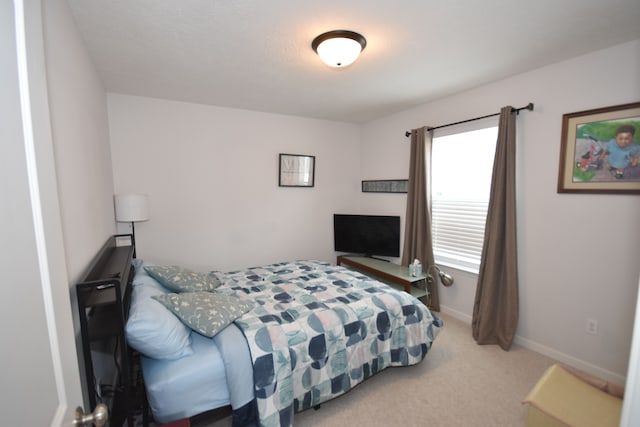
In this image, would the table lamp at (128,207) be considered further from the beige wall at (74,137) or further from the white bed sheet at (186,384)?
the white bed sheet at (186,384)

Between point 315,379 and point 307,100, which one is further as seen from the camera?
point 307,100

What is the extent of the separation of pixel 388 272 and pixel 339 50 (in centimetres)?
244

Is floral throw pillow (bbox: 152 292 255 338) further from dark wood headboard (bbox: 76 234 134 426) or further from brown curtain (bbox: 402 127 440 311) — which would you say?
brown curtain (bbox: 402 127 440 311)

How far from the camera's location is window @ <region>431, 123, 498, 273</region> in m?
2.98

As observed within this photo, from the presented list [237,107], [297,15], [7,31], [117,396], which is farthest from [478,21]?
[117,396]

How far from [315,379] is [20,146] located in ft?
6.10

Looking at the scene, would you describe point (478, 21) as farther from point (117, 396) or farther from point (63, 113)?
point (117, 396)

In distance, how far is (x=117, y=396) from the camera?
1663 millimetres

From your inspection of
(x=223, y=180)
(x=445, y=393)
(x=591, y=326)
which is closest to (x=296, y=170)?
(x=223, y=180)

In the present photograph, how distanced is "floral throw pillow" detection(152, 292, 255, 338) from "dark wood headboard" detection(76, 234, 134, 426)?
0.26m

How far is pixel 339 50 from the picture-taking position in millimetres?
1883

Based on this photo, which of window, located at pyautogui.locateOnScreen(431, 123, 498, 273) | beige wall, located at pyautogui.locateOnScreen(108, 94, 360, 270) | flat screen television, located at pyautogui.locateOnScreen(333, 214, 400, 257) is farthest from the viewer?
flat screen television, located at pyautogui.locateOnScreen(333, 214, 400, 257)

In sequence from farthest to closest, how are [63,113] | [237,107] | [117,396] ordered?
[237,107] → [117,396] → [63,113]

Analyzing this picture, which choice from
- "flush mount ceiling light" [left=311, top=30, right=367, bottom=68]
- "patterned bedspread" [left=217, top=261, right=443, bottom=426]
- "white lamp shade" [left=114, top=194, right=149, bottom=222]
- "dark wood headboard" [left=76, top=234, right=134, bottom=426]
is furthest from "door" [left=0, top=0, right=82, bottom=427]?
"white lamp shade" [left=114, top=194, right=149, bottom=222]
